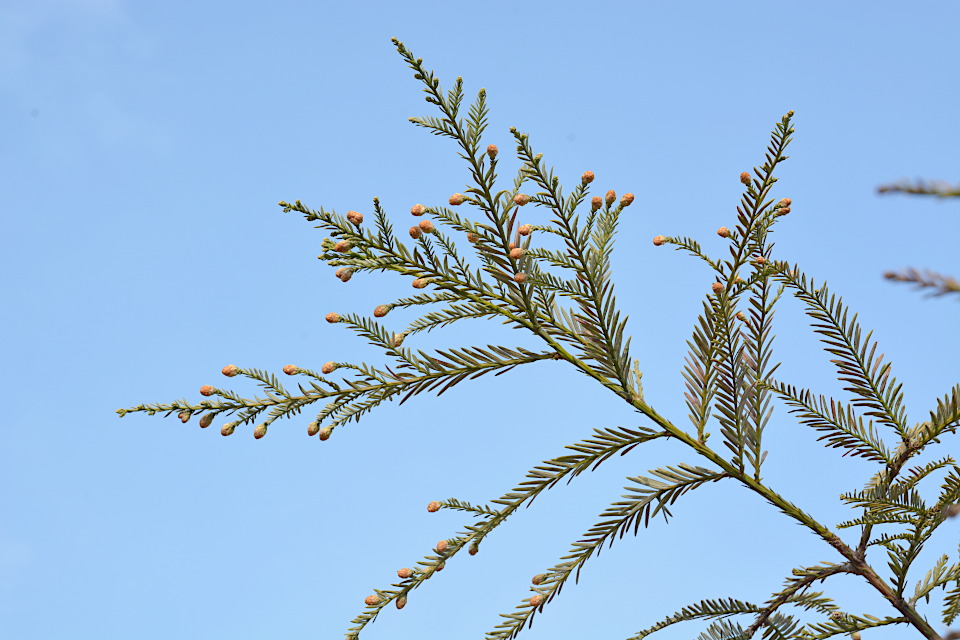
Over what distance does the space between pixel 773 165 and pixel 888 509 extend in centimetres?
114

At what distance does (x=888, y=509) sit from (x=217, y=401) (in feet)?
6.76

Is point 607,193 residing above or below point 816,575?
above

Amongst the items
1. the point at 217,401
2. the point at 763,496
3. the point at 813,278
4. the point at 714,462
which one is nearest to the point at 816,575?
the point at 763,496

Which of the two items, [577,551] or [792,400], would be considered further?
[792,400]

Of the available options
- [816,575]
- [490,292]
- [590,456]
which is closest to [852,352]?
[816,575]

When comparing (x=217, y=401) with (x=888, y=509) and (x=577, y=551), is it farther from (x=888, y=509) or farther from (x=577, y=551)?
(x=888, y=509)

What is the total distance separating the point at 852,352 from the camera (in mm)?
2828

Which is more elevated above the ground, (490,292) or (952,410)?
(490,292)

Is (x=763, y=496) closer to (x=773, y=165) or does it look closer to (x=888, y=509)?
(x=888, y=509)

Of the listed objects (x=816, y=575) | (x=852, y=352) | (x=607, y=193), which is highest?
(x=607, y=193)

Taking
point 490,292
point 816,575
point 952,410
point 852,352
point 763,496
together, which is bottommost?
point 816,575

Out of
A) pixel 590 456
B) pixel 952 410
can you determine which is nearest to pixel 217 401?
pixel 590 456

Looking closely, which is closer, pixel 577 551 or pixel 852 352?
pixel 577 551

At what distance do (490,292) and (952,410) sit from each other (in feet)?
4.71
